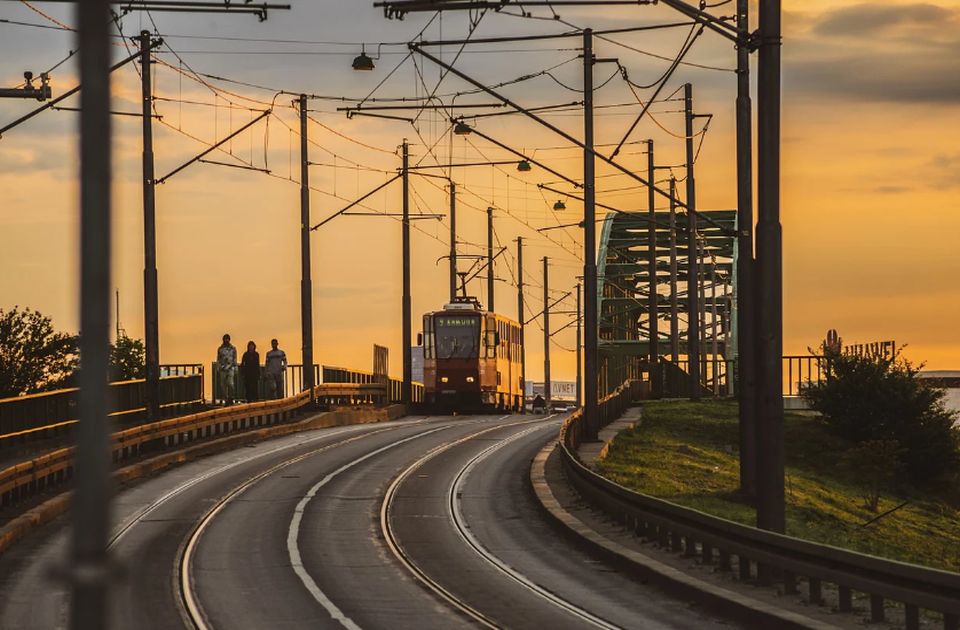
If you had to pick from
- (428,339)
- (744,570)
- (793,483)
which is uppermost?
(428,339)

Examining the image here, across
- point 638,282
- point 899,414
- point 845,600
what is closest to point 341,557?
point 845,600

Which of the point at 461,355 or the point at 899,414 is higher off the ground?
the point at 461,355

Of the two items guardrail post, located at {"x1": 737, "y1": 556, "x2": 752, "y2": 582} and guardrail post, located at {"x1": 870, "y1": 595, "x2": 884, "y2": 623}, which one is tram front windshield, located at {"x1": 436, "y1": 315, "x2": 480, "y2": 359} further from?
guardrail post, located at {"x1": 870, "y1": 595, "x2": 884, "y2": 623}

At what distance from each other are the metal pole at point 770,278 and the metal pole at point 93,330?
46.1 ft

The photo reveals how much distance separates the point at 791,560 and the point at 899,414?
116 ft

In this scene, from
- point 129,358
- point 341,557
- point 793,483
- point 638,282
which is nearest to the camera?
point 341,557

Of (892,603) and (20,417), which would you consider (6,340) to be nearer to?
(20,417)

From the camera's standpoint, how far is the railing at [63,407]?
114ft

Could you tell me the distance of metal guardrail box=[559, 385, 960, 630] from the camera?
1391 cm

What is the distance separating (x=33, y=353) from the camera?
67375mm

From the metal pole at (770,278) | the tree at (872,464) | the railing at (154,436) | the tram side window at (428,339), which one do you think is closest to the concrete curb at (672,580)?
the metal pole at (770,278)

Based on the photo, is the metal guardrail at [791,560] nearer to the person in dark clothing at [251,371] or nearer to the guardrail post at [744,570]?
the guardrail post at [744,570]

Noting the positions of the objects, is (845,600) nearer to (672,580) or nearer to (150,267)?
(672,580)

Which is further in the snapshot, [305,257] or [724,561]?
[305,257]
